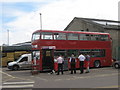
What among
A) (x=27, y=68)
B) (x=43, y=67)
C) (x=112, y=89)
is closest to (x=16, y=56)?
(x=27, y=68)

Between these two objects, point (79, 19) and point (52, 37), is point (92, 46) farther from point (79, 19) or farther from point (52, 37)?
point (79, 19)

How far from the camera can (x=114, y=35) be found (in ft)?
123

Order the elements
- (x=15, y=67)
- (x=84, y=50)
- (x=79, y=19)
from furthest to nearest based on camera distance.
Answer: (x=79, y=19), (x=15, y=67), (x=84, y=50)

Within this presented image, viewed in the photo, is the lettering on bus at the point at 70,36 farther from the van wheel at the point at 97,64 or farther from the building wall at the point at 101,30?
the building wall at the point at 101,30

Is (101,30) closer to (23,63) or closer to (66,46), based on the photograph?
(66,46)

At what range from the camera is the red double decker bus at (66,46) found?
21.7m

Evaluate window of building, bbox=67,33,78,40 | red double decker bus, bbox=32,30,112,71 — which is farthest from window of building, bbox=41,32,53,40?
window of building, bbox=67,33,78,40

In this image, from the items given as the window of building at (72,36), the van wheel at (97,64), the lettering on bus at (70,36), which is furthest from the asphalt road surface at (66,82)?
the van wheel at (97,64)

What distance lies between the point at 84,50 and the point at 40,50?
5.54m

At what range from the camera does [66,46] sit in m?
23.1

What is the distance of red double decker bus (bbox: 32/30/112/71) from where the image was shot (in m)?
21.7

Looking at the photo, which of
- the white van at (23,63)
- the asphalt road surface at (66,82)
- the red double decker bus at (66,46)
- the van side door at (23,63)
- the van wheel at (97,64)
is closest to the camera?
the asphalt road surface at (66,82)

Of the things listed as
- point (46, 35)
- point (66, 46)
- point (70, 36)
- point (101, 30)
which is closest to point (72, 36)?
point (70, 36)

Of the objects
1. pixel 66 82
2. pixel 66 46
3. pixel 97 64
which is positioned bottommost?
pixel 66 82
